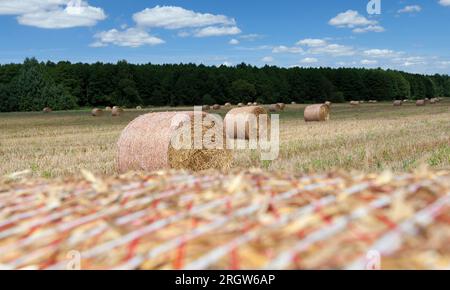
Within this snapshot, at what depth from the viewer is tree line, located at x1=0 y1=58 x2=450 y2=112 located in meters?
83.4

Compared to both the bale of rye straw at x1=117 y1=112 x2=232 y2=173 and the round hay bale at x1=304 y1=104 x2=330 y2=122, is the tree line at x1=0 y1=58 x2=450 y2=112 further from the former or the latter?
the bale of rye straw at x1=117 y1=112 x2=232 y2=173

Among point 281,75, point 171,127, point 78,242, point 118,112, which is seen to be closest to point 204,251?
point 78,242

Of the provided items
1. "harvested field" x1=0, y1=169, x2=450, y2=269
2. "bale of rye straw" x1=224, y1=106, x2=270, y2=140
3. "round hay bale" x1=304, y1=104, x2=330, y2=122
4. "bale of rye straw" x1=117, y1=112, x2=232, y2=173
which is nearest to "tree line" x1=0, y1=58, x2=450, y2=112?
"round hay bale" x1=304, y1=104, x2=330, y2=122

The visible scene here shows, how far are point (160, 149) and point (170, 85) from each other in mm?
89565

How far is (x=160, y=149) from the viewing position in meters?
11.2

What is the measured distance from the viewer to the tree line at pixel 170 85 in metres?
83.4

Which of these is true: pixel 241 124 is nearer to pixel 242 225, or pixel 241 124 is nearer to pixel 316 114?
pixel 316 114

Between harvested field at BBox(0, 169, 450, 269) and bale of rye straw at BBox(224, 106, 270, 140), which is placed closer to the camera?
harvested field at BBox(0, 169, 450, 269)

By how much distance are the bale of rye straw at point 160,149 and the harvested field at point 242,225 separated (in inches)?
324

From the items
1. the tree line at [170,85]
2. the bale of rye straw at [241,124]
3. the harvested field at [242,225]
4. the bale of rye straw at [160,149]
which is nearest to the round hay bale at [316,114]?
the bale of rye straw at [241,124]

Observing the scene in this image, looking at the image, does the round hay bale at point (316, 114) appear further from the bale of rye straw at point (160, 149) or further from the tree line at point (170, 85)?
the tree line at point (170, 85)

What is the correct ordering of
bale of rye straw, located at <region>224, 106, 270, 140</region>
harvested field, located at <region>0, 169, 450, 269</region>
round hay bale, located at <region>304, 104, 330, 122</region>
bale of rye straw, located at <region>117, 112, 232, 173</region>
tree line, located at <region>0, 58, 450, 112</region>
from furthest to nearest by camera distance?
tree line, located at <region>0, 58, 450, 112</region> → round hay bale, located at <region>304, 104, 330, 122</region> → bale of rye straw, located at <region>224, 106, 270, 140</region> → bale of rye straw, located at <region>117, 112, 232, 173</region> → harvested field, located at <region>0, 169, 450, 269</region>

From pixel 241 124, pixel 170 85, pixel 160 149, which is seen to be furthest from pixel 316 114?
pixel 170 85

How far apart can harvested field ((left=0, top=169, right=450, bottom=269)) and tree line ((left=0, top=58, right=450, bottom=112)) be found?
83.4m
